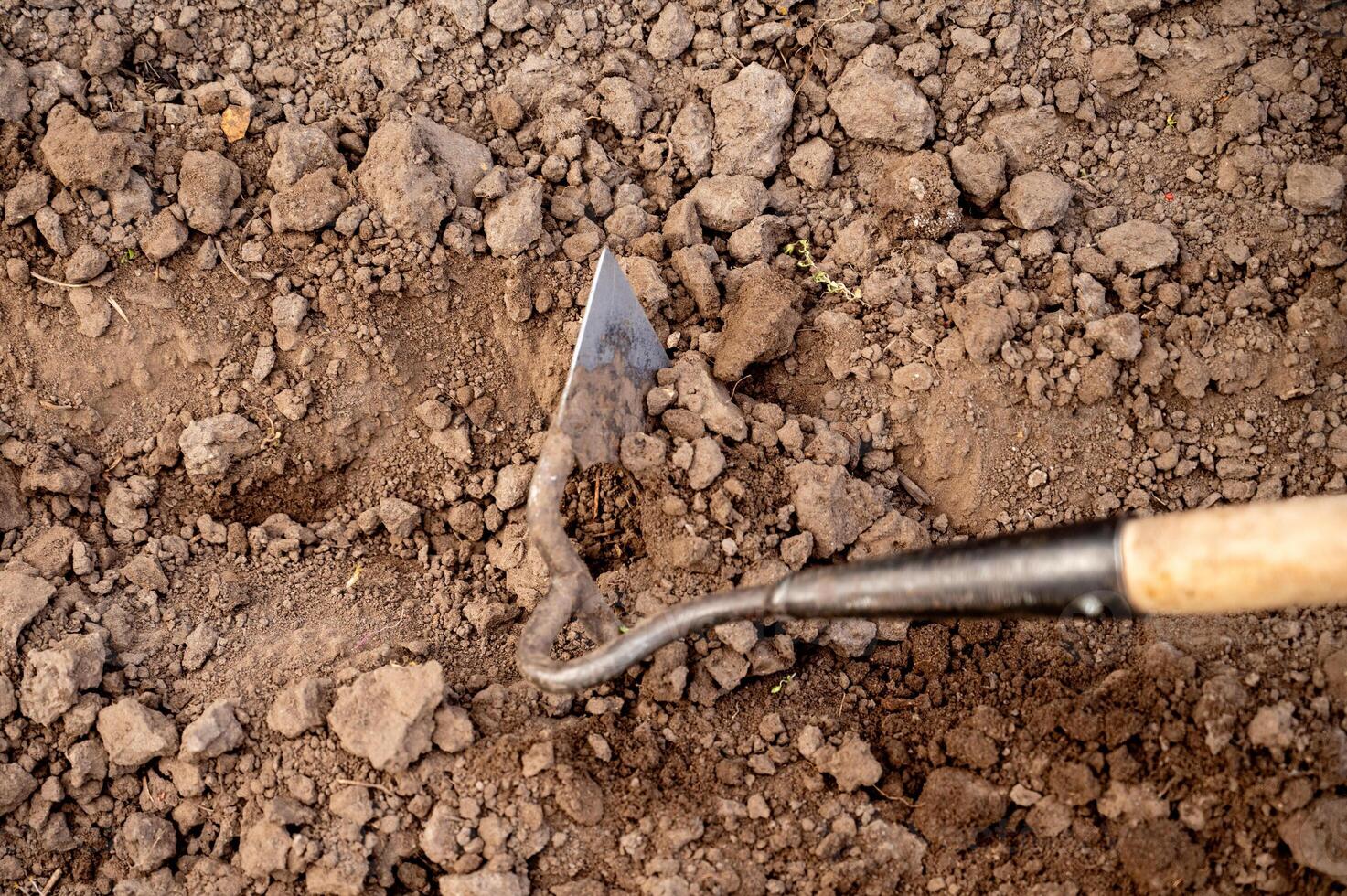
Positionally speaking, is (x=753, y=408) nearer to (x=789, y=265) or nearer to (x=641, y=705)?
(x=789, y=265)

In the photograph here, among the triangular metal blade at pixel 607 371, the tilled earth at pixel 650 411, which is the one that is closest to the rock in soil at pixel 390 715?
the tilled earth at pixel 650 411

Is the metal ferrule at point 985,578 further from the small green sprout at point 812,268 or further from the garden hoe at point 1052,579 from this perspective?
the small green sprout at point 812,268

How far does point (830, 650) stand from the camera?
2797mm

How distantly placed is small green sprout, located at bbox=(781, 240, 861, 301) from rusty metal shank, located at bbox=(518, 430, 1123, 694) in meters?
0.95

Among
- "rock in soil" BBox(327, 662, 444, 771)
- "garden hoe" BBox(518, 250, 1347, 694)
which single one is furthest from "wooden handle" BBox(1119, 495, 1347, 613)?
"rock in soil" BBox(327, 662, 444, 771)

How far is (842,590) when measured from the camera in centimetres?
208

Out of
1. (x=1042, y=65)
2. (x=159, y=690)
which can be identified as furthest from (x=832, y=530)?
(x=159, y=690)

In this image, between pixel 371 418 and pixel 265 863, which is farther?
pixel 371 418

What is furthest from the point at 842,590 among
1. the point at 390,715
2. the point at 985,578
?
the point at 390,715

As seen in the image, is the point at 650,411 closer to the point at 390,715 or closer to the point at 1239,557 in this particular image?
the point at 390,715

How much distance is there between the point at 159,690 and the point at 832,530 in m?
1.76

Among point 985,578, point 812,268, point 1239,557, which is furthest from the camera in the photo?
point 812,268

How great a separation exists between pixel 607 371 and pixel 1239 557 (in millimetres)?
1516

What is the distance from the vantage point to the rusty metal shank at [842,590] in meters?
1.90
